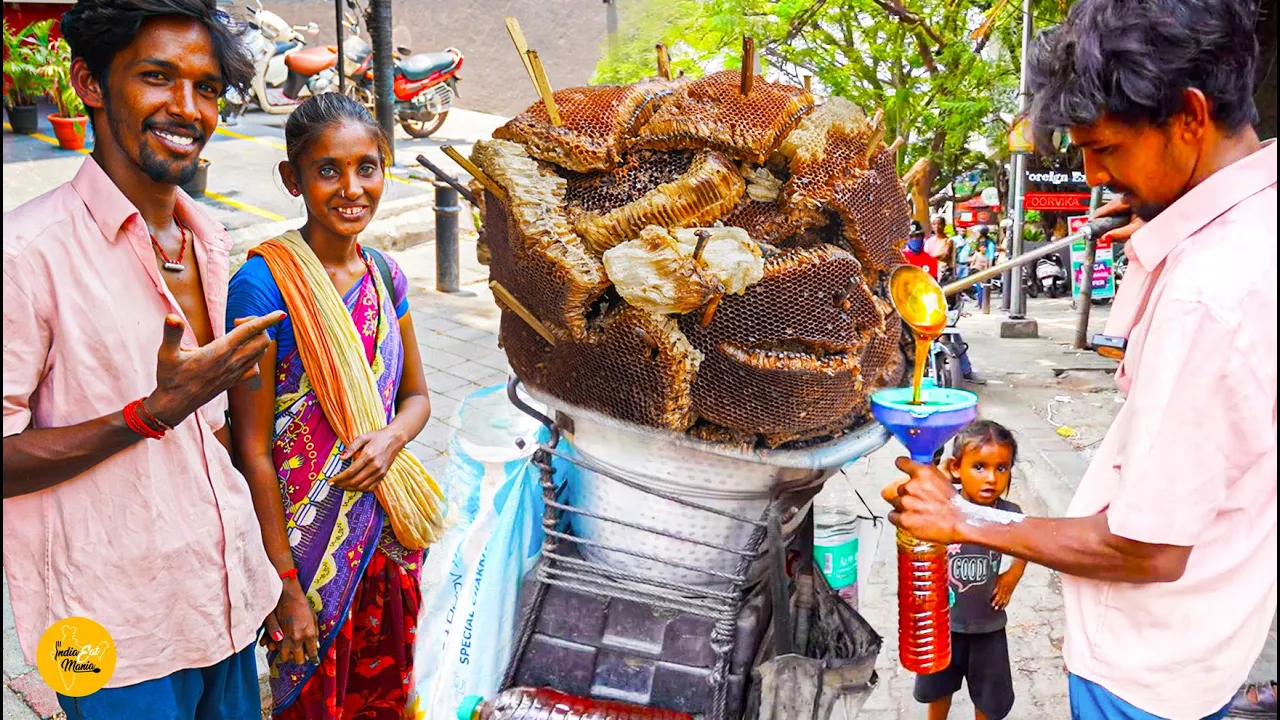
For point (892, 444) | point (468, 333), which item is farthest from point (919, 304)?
point (468, 333)

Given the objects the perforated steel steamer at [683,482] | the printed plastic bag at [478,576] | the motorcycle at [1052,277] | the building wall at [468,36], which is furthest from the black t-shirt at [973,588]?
the motorcycle at [1052,277]

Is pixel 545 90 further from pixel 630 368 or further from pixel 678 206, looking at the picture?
pixel 630 368

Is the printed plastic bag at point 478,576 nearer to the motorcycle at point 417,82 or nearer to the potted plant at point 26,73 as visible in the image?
Result: the potted plant at point 26,73

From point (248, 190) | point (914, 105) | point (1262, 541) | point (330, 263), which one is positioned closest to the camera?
point (1262, 541)

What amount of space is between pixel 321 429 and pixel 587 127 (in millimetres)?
800

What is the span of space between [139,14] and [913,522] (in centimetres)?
146

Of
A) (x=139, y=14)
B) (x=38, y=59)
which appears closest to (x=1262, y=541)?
(x=139, y=14)

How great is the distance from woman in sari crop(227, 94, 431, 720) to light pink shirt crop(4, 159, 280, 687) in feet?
0.36

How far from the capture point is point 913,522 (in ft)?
5.10

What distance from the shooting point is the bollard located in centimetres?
722

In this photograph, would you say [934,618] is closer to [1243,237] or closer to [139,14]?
[1243,237]

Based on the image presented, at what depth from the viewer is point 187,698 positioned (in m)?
1.78

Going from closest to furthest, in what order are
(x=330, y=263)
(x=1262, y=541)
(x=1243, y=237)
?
(x=1243, y=237) < (x=1262, y=541) < (x=330, y=263)

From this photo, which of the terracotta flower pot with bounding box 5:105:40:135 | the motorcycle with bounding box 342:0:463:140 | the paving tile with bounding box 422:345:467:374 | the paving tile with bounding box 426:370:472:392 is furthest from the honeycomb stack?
the motorcycle with bounding box 342:0:463:140
